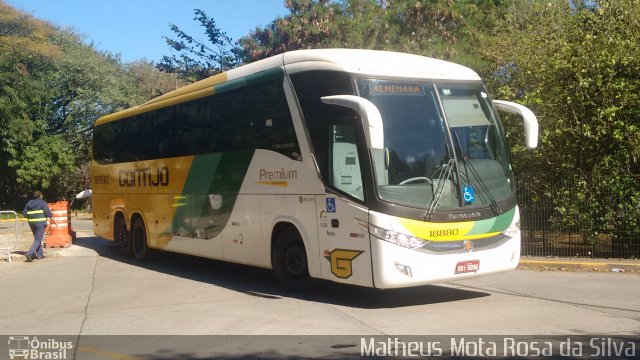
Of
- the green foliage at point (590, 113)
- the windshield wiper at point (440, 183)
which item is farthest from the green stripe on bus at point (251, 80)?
the green foliage at point (590, 113)

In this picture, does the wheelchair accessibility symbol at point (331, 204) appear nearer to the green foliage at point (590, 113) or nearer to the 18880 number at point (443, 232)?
the 18880 number at point (443, 232)

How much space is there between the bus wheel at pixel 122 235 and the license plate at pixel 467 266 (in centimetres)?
992

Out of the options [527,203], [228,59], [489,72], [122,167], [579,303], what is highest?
[228,59]

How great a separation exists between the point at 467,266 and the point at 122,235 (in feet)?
34.6

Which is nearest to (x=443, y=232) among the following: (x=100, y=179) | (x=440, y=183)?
(x=440, y=183)

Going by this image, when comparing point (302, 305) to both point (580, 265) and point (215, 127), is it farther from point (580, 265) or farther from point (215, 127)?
point (580, 265)

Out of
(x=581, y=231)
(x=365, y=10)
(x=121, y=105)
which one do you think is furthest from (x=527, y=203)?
(x=121, y=105)

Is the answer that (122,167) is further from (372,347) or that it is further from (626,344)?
(626,344)

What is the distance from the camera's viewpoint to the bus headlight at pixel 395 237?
338 inches

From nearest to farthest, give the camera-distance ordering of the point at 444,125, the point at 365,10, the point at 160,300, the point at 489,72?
the point at 444,125 < the point at 160,300 < the point at 489,72 < the point at 365,10

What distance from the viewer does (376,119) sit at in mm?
8141

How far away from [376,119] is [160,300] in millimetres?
4751

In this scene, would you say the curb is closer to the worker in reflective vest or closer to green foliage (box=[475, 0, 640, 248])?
green foliage (box=[475, 0, 640, 248])

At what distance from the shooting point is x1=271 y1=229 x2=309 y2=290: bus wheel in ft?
33.5
